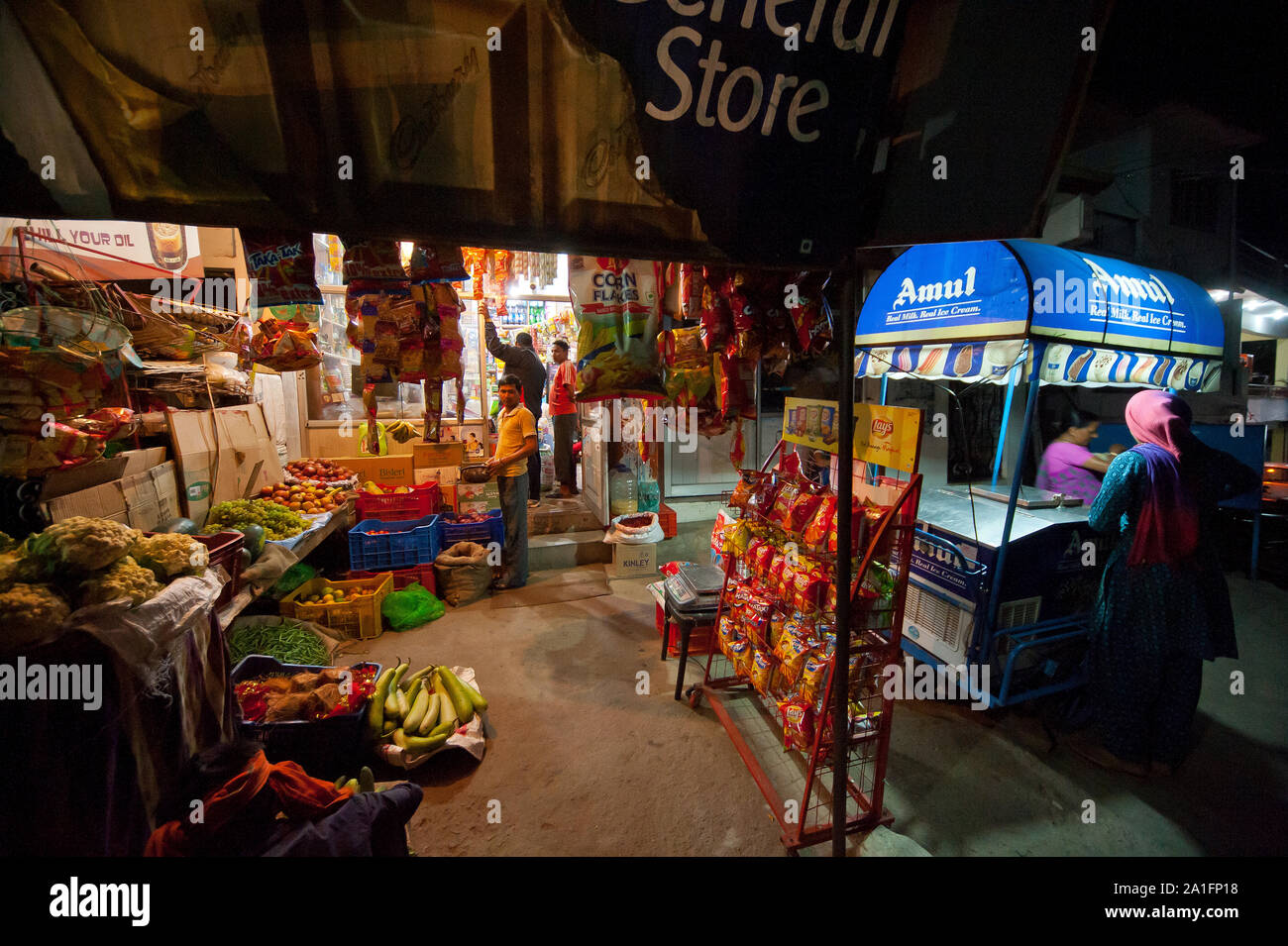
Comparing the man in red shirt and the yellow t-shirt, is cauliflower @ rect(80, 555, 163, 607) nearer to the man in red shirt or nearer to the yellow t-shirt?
the yellow t-shirt

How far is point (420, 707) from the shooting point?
132 inches

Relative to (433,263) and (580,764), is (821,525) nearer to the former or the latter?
(580,764)

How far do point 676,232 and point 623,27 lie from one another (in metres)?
0.57

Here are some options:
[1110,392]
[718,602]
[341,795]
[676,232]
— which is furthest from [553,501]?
[1110,392]

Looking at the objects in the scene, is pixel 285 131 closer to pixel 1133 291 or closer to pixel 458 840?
pixel 458 840

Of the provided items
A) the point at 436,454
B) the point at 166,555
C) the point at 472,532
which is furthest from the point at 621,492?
the point at 166,555

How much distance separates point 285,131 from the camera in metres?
1.36

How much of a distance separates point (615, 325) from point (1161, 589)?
3.91 metres

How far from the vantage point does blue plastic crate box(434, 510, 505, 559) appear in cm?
590

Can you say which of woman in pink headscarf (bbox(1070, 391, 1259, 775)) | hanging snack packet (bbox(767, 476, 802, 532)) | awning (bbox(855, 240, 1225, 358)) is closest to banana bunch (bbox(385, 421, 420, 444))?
hanging snack packet (bbox(767, 476, 802, 532))

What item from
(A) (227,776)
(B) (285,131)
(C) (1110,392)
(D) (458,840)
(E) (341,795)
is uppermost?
(B) (285,131)

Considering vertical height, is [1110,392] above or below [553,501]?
above

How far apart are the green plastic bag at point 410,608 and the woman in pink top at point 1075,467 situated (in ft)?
20.6

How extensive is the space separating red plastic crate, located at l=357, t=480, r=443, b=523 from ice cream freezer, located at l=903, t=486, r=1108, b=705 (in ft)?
17.0
